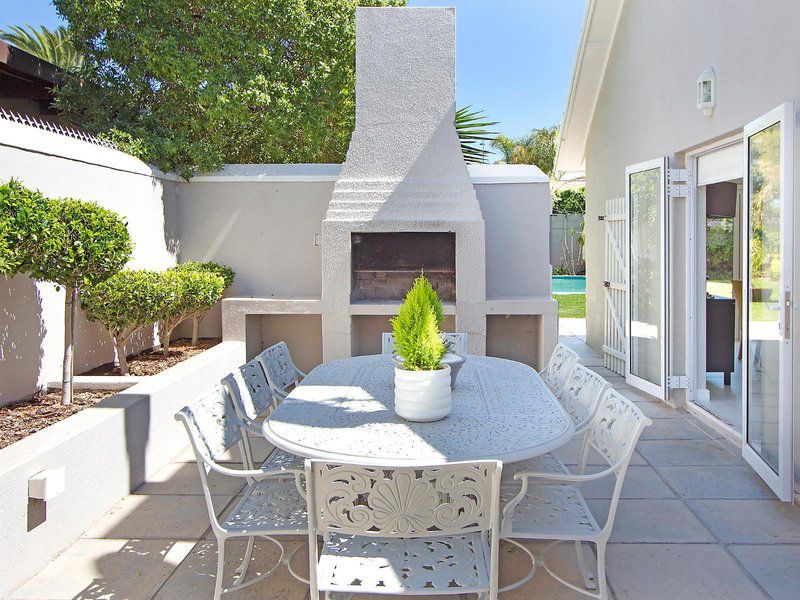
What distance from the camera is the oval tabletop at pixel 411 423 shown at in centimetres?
270

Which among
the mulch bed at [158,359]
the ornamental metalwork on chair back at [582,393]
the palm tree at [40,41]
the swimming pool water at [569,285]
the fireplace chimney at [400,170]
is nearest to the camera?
the ornamental metalwork on chair back at [582,393]

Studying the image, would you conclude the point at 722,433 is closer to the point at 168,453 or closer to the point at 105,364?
the point at 168,453

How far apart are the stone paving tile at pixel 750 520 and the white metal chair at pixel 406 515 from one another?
1903mm

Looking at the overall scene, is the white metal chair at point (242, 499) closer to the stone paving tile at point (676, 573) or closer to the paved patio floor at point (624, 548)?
the paved patio floor at point (624, 548)

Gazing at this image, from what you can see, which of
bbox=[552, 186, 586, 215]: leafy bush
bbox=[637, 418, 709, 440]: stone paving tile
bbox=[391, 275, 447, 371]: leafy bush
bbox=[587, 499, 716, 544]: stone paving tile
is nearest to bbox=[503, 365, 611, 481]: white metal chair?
bbox=[587, 499, 716, 544]: stone paving tile

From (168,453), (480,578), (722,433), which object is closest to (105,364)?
(168,453)

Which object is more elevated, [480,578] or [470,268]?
[470,268]

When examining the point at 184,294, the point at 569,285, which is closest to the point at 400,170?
the point at 184,294

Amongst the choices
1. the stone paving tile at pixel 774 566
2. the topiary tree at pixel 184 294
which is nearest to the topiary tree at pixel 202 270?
the topiary tree at pixel 184 294

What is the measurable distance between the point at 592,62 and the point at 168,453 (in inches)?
270

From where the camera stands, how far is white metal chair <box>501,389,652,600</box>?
2.71 m

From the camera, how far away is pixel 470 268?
23.2ft

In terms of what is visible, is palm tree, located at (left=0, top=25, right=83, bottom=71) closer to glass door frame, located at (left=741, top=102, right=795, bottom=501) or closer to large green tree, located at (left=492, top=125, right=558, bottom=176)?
glass door frame, located at (left=741, top=102, right=795, bottom=501)

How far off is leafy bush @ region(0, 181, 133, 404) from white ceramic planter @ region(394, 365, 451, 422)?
2465 mm
